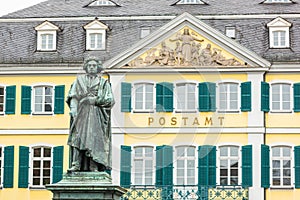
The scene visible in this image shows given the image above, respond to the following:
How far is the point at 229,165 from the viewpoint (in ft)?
110

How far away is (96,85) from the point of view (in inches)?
579

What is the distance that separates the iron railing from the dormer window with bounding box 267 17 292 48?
6.02 m

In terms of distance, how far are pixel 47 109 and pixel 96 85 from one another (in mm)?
20726

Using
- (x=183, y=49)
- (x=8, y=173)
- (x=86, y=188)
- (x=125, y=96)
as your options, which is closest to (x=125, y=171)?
(x=125, y=96)

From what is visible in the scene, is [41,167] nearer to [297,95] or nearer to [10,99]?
[10,99]

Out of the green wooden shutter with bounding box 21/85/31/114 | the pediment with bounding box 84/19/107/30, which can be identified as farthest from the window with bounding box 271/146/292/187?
the green wooden shutter with bounding box 21/85/31/114

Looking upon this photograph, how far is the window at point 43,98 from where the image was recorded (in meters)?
35.1

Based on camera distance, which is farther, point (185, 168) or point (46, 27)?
point (46, 27)

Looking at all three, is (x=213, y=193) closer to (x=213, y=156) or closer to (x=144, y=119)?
(x=213, y=156)

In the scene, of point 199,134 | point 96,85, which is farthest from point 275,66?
point 96,85

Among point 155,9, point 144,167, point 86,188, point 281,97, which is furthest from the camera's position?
point 155,9

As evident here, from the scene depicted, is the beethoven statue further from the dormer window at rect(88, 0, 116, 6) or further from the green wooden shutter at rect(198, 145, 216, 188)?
the dormer window at rect(88, 0, 116, 6)

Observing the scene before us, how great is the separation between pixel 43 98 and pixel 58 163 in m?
2.68

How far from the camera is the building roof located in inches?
1444
